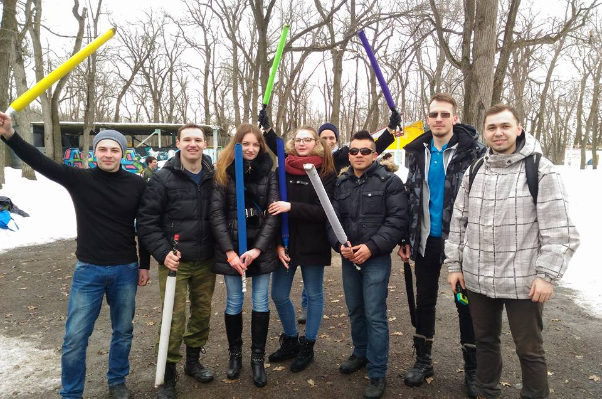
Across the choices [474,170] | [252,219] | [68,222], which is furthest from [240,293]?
[68,222]

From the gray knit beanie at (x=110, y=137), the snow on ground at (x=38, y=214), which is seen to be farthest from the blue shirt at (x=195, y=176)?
the snow on ground at (x=38, y=214)

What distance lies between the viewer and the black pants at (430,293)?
134 inches

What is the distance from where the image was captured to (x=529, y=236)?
2.59m

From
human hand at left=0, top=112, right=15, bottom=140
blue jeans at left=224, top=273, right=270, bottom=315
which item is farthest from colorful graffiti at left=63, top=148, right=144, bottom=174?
human hand at left=0, top=112, right=15, bottom=140

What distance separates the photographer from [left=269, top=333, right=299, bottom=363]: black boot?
13.0ft

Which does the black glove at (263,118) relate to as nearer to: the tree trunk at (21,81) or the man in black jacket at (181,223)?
the man in black jacket at (181,223)

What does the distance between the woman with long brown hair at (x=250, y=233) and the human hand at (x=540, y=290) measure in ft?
6.52

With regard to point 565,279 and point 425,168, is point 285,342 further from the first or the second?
point 565,279

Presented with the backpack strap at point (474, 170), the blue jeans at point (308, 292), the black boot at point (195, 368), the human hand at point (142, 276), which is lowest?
the black boot at point (195, 368)

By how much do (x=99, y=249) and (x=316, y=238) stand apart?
1.79 m

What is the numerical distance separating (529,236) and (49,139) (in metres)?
19.7

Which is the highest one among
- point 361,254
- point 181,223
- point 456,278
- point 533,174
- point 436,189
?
point 533,174

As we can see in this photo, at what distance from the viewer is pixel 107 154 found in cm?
313

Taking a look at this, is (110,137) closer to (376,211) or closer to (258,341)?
(258,341)
